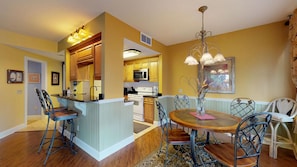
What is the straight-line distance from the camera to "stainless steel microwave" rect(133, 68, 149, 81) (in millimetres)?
4235

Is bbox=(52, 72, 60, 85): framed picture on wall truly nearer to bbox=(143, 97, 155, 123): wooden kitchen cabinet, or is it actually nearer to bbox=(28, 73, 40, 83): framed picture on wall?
bbox=(28, 73, 40, 83): framed picture on wall

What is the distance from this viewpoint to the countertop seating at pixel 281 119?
2163 millimetres

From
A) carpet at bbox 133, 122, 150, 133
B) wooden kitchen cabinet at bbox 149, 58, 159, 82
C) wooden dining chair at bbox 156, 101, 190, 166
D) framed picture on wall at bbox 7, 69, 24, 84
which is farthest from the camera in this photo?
wooden kitchen cabinet at bbox 149, 58, 159, 82

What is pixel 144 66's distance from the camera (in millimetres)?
4402

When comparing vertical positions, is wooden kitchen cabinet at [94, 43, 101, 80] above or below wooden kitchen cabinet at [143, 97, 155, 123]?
above

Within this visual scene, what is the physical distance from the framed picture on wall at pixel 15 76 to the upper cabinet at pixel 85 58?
1.45 meters

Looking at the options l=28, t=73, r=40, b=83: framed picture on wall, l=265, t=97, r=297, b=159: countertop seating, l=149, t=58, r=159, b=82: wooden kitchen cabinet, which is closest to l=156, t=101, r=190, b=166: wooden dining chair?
l=265, t=97, r=297, b=159: countertop seating

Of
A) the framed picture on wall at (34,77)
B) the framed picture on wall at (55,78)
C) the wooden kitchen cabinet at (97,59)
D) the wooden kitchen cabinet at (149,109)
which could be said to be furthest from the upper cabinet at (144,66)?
the framed picture on wall at (34,77)

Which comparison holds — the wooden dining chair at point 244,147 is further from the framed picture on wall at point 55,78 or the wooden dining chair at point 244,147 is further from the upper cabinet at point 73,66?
the framed picture on wall at point 55,78

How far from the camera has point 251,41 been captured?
2.87m

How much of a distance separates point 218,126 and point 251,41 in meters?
2.47

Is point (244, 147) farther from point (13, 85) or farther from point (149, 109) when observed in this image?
point (13, 85)

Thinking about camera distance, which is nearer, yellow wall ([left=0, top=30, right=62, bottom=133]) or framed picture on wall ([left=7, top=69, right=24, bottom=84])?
yellow wall ([left=0, top=30, right=62, bottom=133])

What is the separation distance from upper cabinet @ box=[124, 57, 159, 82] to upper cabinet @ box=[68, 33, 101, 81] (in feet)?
5.46
